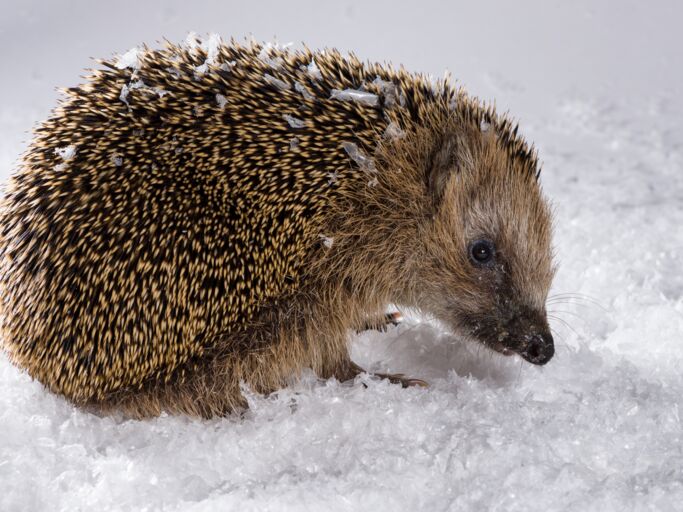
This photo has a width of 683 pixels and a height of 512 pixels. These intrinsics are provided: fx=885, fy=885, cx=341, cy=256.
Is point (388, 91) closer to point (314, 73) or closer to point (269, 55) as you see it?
point (314, 73)

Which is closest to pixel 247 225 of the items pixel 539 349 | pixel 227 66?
pixel 227 66

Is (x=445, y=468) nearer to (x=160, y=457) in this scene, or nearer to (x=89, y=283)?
(x=160, y=457)

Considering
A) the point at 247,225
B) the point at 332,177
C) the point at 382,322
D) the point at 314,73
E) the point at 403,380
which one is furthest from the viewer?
the point at 382,322

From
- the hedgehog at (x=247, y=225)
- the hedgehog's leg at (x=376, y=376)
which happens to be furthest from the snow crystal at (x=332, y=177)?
the hedgehog's leg at (x=376, y=376)

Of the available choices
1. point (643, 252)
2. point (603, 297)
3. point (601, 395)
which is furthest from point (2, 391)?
point (643, 252)

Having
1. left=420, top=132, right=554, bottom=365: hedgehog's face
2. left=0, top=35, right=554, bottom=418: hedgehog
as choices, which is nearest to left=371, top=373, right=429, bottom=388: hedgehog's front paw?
left=0, top=35, right=554, bottom=418: hedgehog
